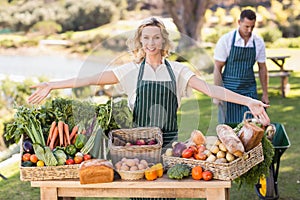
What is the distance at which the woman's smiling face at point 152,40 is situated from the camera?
3465mm

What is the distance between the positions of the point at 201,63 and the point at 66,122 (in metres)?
0.88

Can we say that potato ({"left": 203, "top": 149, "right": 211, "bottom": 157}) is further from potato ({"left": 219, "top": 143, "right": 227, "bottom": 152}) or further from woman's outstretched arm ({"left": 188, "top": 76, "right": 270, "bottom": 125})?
woman's outstretched arm ({"left": 188, "top": 76, "right": 270, "bottom": 125})

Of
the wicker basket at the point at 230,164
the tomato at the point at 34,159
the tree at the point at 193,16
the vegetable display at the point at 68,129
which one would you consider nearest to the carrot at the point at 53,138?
the vegetable display at the point at 68,129

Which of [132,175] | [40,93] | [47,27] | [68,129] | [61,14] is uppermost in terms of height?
[61,14]

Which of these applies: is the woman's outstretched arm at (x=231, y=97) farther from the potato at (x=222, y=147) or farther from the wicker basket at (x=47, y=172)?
the wicker basket at (x=47, y=172)

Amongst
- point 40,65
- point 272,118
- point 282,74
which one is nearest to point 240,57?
point 272,118

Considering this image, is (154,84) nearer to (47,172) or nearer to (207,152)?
(207,152)

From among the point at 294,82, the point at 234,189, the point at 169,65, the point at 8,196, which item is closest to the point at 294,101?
the point at 294,82

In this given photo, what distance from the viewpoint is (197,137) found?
3.52m

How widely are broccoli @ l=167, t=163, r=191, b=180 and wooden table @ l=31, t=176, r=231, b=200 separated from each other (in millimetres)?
27

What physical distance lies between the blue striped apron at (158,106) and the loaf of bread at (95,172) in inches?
15.4

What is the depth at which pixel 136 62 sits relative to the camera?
11.9 feet

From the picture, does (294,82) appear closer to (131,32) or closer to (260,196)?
(260,196)

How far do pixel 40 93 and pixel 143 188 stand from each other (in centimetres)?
79
